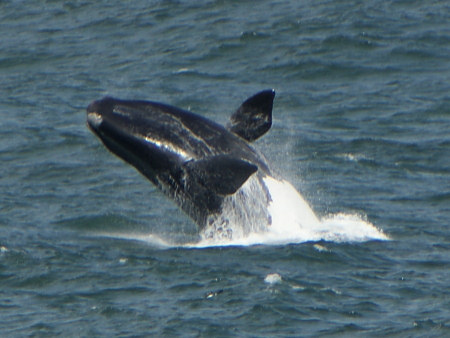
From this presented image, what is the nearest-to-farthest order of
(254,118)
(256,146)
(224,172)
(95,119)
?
1. (224,172)
2. (95,119)
3. (254,118)
4. (256,146)

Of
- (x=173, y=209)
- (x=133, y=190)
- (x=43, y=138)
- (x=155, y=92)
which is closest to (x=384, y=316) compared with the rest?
(x=173, y=209)

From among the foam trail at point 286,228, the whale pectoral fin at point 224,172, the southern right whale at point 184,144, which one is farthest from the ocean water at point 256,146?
the whale pectoral fin at point 224,172

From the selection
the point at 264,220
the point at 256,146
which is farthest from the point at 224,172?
the point at 256,146

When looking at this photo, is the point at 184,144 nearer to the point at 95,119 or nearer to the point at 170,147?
the point at 170,147

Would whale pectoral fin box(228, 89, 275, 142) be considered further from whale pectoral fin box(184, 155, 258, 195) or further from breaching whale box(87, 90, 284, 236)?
whale pectoral fin box(184, 155, 258, 195)

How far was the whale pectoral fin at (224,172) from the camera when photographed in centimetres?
1669

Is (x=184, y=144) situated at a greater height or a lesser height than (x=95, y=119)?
lesser

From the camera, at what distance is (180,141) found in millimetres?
17750

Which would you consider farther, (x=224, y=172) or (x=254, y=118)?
(x=254, y=118)

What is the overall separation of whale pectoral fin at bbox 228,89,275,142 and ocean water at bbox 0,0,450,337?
3.31ft

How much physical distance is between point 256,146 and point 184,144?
751 cm

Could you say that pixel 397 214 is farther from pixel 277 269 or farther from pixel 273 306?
pixel 273 306

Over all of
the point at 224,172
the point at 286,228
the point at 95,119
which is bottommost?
the point at 286,228

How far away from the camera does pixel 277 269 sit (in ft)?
56.8
